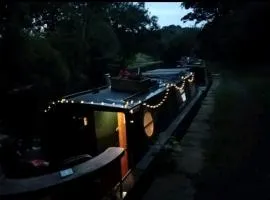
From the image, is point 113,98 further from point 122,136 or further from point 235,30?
point 235,30

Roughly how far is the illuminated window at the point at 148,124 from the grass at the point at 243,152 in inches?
56.6

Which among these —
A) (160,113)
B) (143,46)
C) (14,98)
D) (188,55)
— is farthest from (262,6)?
(143,46)

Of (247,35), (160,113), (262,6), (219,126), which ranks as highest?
(262,6)

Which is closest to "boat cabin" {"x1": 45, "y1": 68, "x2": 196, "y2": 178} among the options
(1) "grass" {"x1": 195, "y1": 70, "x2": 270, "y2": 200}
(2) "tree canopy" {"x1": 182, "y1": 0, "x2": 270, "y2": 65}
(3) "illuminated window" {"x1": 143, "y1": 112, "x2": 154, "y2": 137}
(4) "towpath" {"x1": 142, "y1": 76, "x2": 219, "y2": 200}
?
(3) "illuminated window" {"x1": 143, "y1": 112, "x2": 154, "y2": 137}

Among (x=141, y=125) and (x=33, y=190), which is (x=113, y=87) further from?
(x=33, y=190)

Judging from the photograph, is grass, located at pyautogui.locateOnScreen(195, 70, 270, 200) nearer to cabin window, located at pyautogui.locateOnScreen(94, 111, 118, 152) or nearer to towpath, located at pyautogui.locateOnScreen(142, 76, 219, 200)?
towpath, located at pyautogui.locateOnScreen(142, 76, 219, 200)

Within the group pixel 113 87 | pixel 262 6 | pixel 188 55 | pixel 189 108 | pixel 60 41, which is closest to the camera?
pixel 262 6

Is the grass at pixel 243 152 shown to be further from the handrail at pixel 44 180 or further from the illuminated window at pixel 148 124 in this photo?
the handrail at pixel 44 180

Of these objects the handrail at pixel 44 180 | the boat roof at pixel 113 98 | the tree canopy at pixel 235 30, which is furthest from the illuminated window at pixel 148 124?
the tree canopy at pixel 235 30

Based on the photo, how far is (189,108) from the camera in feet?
47.6

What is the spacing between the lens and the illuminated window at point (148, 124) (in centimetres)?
809

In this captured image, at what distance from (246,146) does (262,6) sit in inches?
237

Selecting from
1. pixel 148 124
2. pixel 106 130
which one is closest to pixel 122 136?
pixel 106 130

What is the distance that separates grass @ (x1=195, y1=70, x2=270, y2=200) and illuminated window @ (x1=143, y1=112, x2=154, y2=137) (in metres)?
1.44
